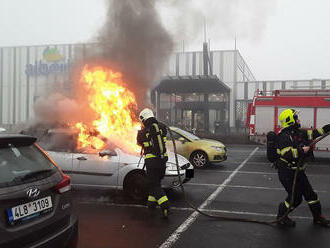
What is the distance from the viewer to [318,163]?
12.7 meters

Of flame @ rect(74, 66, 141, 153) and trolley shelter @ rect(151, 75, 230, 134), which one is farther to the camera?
trolley shelter @ rect(151, 75, 230, 134)

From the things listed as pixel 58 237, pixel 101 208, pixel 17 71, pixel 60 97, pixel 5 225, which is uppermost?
pixel 17 71

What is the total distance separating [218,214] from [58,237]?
3279 mm

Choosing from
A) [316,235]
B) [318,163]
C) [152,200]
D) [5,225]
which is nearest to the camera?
[5,225]

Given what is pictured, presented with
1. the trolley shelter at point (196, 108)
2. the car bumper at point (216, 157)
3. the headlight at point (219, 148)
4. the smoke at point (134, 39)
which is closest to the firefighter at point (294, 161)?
the smoke at point (134, 39)

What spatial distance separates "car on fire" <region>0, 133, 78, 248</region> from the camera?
8.55 ft

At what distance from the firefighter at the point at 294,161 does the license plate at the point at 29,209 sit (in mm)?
3390

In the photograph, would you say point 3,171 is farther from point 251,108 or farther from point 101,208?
point 251,108

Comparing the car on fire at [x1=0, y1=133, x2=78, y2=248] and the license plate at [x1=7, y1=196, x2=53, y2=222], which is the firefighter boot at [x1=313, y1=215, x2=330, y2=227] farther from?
the license plate at [x1=7, y1=196, x2=53, y2=222]

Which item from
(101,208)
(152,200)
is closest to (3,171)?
(152,200)

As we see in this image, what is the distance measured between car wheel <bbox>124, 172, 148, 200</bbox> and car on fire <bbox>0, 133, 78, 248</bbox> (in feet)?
9.99

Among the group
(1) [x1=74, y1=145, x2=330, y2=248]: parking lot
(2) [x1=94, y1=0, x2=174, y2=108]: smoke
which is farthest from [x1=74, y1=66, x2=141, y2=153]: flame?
(1) [x1=74, y1=145, x2=330, y2=248]: parking lot

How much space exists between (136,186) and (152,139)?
1430 millimetres

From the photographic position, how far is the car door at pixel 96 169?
6.41 metres
